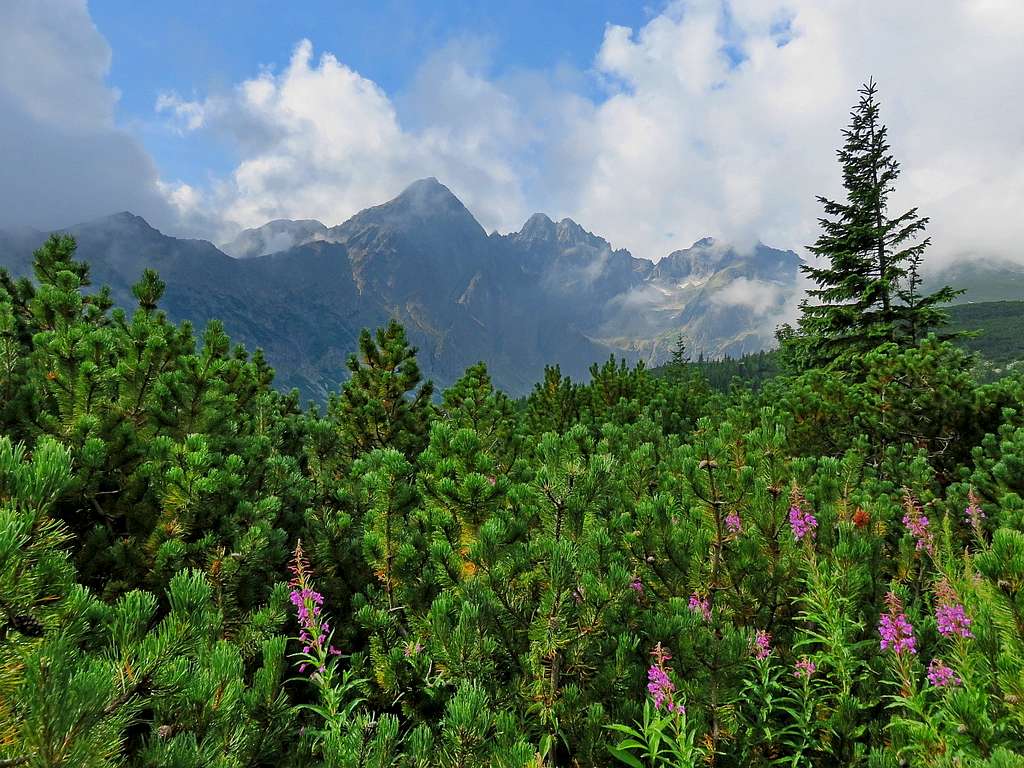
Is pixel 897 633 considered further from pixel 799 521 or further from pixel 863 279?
pixel 863 279

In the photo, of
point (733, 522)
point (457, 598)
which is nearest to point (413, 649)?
point (457, 598)

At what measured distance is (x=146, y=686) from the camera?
5.31 ft

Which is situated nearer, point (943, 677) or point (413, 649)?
point (943, 677)

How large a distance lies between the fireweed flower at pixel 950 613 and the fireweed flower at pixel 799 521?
89 centimetres

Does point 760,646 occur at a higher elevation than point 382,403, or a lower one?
lower

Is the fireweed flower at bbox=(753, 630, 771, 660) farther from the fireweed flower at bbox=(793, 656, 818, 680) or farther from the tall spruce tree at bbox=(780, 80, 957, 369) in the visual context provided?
the tall spruce tree at bbox=(780, 80, 957, 369)

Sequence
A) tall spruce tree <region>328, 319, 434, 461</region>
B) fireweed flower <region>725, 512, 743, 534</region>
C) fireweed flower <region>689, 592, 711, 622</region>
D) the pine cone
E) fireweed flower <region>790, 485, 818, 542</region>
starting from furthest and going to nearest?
1. tall spruce tree <region>328, 319, 434, 461</region>
2. fireweed flower <region>725, 512, 743, 534</region>
3. fireweed flower <region>790, 485, 818, 542</region>
4. fireweed flower <region>689, 592, 711, 622</region>
5. the pine cone

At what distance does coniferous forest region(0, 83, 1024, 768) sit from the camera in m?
1.69

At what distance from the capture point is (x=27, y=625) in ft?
5.16

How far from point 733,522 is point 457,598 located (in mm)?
2561

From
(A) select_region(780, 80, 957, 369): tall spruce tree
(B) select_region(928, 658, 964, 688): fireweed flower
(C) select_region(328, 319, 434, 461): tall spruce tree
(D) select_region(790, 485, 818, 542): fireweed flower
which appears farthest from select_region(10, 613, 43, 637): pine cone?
(A) select_region(780, 80, 957, 369): tall spruce tree

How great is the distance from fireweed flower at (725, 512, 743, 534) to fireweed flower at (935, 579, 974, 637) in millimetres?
1336

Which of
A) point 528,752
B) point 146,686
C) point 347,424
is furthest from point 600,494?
point 347,424

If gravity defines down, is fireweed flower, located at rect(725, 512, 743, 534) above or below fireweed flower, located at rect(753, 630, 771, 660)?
Result: above
